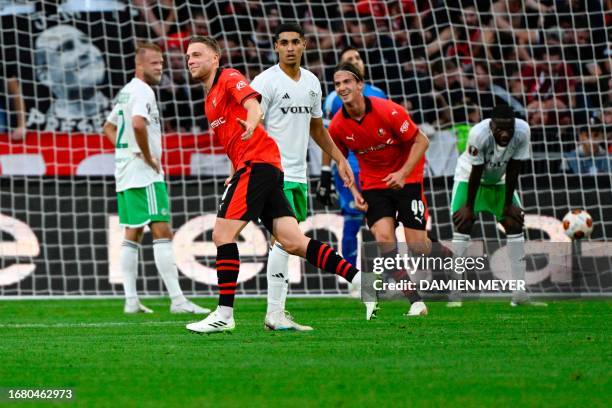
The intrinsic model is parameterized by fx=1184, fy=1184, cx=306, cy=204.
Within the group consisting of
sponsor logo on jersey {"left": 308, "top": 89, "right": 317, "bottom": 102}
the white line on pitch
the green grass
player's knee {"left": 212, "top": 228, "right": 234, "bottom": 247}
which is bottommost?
the green grass

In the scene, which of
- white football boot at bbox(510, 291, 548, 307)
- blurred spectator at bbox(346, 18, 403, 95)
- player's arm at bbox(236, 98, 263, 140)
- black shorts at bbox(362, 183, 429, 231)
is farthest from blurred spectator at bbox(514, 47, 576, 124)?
player's arm at bbox(236, 98, 263, 140)

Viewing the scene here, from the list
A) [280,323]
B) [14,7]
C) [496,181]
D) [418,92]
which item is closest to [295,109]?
[280,323]

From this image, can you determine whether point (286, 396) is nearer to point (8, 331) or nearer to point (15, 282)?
point (8, 331)

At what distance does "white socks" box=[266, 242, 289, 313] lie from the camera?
727 centimetres

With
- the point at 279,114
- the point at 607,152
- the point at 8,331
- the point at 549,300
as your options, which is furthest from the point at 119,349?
the point at 607,152

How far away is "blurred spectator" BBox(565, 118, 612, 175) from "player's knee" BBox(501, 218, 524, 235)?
8.55 ft

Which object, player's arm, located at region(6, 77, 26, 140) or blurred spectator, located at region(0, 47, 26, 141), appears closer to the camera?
player's arm, located at region(6, 77, 26, 140)

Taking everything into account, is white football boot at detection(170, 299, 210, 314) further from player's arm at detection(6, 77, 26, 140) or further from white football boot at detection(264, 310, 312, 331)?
player's arm at detection(6, 77, 26, 140)

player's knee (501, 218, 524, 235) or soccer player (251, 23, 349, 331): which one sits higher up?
soccer player (251, 23, 349, 331)

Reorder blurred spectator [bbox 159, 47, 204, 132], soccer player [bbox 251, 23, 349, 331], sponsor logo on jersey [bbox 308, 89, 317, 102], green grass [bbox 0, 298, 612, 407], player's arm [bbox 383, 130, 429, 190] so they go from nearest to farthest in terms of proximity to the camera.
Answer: green grass [bbox 0, 298, 612, 407], soccer player [bbox 251, 23, 349, 331], sponsor logo on jersey [bbox 308, 89, 317, 102], player's arm [bbox 383, 130, 429, 190], blurred spectator [bbox 159, 47, 204, 132]

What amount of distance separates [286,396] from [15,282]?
778cm

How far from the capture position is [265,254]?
1184 centimetres

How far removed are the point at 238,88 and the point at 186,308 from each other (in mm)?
3187

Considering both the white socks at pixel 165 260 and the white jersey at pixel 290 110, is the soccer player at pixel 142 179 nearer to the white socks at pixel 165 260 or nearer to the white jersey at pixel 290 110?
the white socks at pixel 165 260
